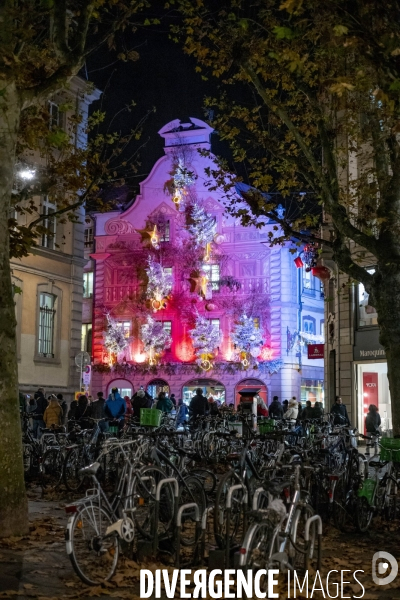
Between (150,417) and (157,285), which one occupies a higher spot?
(157,285)

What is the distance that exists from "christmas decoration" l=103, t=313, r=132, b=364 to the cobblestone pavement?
119 feet

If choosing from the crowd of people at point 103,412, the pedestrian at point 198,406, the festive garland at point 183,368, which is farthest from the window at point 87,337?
the pedestrian at point 198,406

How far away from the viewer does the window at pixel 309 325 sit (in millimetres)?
47625

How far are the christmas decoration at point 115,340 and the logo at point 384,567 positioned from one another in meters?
38.5

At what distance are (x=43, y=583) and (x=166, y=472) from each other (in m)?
2.72

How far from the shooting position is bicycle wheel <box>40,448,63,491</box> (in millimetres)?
15391

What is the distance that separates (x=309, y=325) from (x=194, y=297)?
24.7 ft

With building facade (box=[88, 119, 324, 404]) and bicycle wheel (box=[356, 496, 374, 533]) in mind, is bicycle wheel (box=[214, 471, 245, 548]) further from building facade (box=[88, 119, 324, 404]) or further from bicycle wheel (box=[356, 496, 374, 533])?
building facade (box=[88, 119, 324, 404])

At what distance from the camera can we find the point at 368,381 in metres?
26.5

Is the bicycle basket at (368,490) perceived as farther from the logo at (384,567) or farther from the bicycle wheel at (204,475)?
the bicycle wheel at (204,475)

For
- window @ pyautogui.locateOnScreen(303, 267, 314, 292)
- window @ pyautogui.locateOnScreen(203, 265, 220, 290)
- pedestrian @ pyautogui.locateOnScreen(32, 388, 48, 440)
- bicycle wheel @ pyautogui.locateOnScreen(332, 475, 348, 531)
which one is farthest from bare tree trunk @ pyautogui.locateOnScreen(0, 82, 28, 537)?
window @ pyautogui.locateOnScreen(303, 267, 314, 292)

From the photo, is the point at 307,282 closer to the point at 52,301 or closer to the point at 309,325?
the point at 309,325

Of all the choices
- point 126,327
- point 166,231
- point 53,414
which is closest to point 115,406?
Result: point 53,414

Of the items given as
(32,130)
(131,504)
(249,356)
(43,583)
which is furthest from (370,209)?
(249,356)
